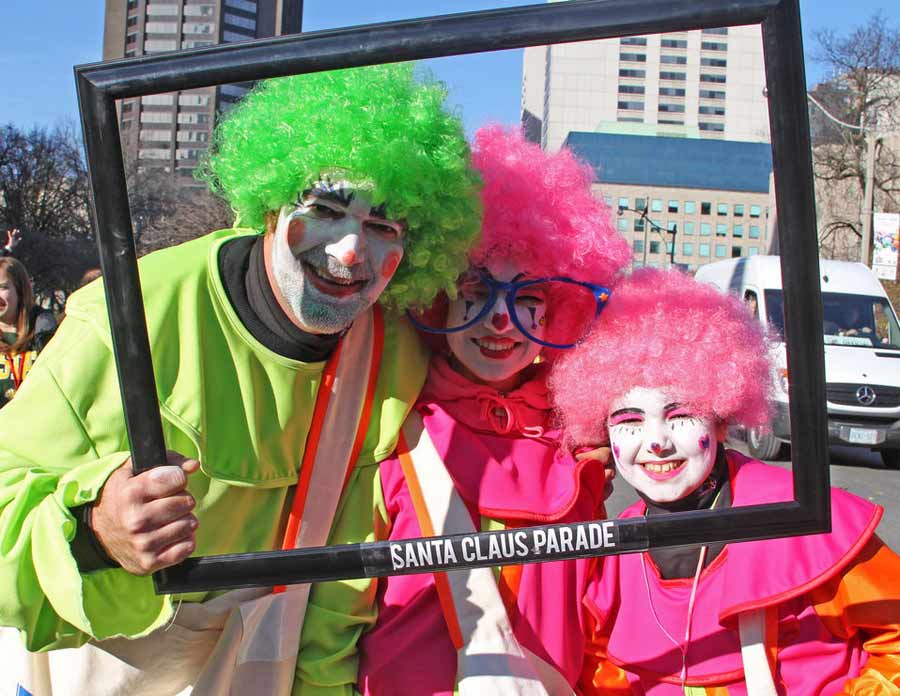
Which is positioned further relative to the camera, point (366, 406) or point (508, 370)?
point (508, 370)

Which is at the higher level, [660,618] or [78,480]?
[78,480]

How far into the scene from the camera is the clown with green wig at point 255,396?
1.64 m

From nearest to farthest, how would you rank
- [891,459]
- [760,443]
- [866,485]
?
[760,443] → [866,485] → [891,459]

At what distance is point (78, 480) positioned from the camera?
1611 mm

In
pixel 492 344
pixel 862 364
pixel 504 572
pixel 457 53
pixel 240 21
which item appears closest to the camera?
pixel 457 53

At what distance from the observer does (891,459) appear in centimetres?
933

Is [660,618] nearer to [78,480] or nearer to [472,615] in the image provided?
[472,615]

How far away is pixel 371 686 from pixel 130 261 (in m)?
1.08

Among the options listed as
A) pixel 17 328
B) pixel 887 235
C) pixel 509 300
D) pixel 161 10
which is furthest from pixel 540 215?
pixel 887 235

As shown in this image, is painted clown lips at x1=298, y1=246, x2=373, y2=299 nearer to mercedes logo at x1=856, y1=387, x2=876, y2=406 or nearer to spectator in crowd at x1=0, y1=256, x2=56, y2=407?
spectator in crowd at x1=0, y1=256, x2=56, y2=407

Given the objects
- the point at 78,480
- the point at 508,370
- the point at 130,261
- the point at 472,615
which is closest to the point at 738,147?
the point at 508,370

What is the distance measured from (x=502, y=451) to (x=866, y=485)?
707 cm

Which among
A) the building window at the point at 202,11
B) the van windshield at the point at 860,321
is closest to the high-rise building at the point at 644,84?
the building window at the point at 202,11

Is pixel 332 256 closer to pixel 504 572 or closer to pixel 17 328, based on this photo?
pixel 504 572
